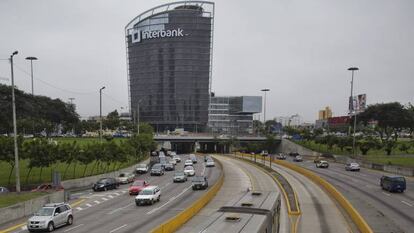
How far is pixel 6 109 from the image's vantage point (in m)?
88.3

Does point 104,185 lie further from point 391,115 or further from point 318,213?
point 391,115

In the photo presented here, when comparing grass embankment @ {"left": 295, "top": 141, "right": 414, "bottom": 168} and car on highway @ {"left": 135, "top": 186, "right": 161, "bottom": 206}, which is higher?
car on highway @ {"left": 135, "top": 186, "right": 161, "bottom": 206}

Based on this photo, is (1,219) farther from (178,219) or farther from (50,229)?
(178,219)

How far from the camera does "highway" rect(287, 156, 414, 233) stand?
28922mm

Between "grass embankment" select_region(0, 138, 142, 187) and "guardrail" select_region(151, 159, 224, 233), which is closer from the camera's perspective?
"guardrail" select_region(151, 159, 224, 233)

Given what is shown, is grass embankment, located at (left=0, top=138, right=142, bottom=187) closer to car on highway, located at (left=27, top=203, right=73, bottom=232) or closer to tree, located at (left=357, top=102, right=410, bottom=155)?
car on highway, located at (left=27, top=203, right=73, bottom=232)

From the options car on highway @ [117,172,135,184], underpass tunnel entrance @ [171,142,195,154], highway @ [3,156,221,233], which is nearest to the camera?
highway @ [3,156,221,233]

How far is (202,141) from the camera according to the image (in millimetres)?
154375

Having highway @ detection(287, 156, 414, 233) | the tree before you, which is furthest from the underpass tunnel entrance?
highway @ detection(287, 156, 414, 233)

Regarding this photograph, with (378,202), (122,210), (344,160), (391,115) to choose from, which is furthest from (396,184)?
(391,115)

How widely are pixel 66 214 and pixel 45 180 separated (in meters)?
25.1

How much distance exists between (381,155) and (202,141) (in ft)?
244

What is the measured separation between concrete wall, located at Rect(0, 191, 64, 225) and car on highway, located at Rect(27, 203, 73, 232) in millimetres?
4486

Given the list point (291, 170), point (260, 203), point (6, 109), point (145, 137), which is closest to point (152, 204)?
point (260, 203)
